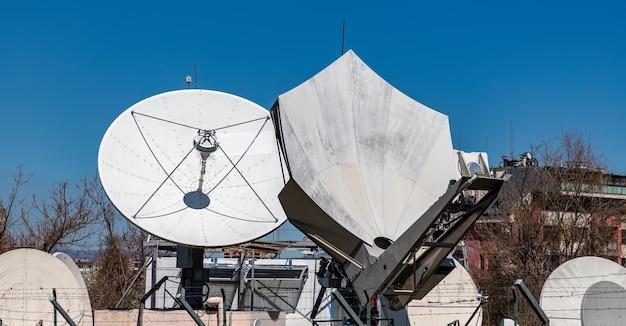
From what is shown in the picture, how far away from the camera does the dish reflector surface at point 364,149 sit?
18.9 metres

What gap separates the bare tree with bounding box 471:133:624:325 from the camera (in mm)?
45688

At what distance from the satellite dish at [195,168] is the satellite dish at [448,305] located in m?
4.90

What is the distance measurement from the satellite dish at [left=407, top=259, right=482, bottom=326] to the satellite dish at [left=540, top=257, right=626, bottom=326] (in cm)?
480

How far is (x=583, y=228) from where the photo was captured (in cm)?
4703

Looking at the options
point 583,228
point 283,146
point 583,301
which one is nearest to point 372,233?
point 283,146

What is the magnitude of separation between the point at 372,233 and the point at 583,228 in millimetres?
30831

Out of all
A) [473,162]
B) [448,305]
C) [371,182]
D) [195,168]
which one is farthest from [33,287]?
[448,305]

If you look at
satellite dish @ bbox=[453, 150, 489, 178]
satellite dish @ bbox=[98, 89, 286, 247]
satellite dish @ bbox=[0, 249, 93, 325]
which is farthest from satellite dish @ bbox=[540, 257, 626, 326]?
satellite dish @ bbox=[0, 249, 93, 325]

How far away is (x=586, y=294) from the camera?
20.8 meters

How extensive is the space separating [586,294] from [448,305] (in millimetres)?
5743

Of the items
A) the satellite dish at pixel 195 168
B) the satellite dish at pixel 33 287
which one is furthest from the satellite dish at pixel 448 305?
the satellite dish at pixel 33 287

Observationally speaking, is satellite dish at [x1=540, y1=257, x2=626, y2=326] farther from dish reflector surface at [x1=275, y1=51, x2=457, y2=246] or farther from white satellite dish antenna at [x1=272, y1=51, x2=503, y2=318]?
dish reflector surface at [x1=275, y1=51, x2=457, y2=246]

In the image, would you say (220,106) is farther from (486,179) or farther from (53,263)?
(486,179)

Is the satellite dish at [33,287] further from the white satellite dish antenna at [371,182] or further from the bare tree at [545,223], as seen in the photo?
the bare tree at [545,223]
